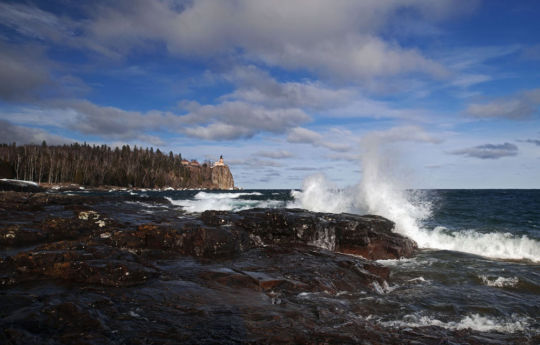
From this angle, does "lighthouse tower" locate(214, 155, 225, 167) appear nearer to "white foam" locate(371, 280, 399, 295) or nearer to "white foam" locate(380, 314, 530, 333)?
"white foam" locate(371, 280, 399, 295)

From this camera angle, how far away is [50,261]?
236 inches

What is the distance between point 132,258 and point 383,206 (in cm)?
1594

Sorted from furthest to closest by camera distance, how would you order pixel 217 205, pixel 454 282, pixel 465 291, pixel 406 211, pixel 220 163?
pixel 220 163, pixel 217 205, pixel 406 211, pixel 454 282, pixel 465 291

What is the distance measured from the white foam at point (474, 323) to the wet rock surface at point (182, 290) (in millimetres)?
280

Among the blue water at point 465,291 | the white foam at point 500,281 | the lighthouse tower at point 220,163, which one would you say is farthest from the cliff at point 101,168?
the white foam at point 500,281

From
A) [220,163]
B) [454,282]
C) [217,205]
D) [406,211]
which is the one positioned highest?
[220,163]

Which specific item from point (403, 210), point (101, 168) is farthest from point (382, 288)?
point (101, 168)

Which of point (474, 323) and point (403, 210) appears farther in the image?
point (403, 210)

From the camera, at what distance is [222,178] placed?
176250 millimetres

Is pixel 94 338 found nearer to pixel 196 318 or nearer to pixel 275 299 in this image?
pixel 196 318

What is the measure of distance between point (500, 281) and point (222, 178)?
171 m

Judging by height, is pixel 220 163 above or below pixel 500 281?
above

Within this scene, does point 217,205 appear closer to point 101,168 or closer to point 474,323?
point 474,323

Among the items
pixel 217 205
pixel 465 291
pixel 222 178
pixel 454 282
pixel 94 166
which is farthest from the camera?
pixel 222 178
